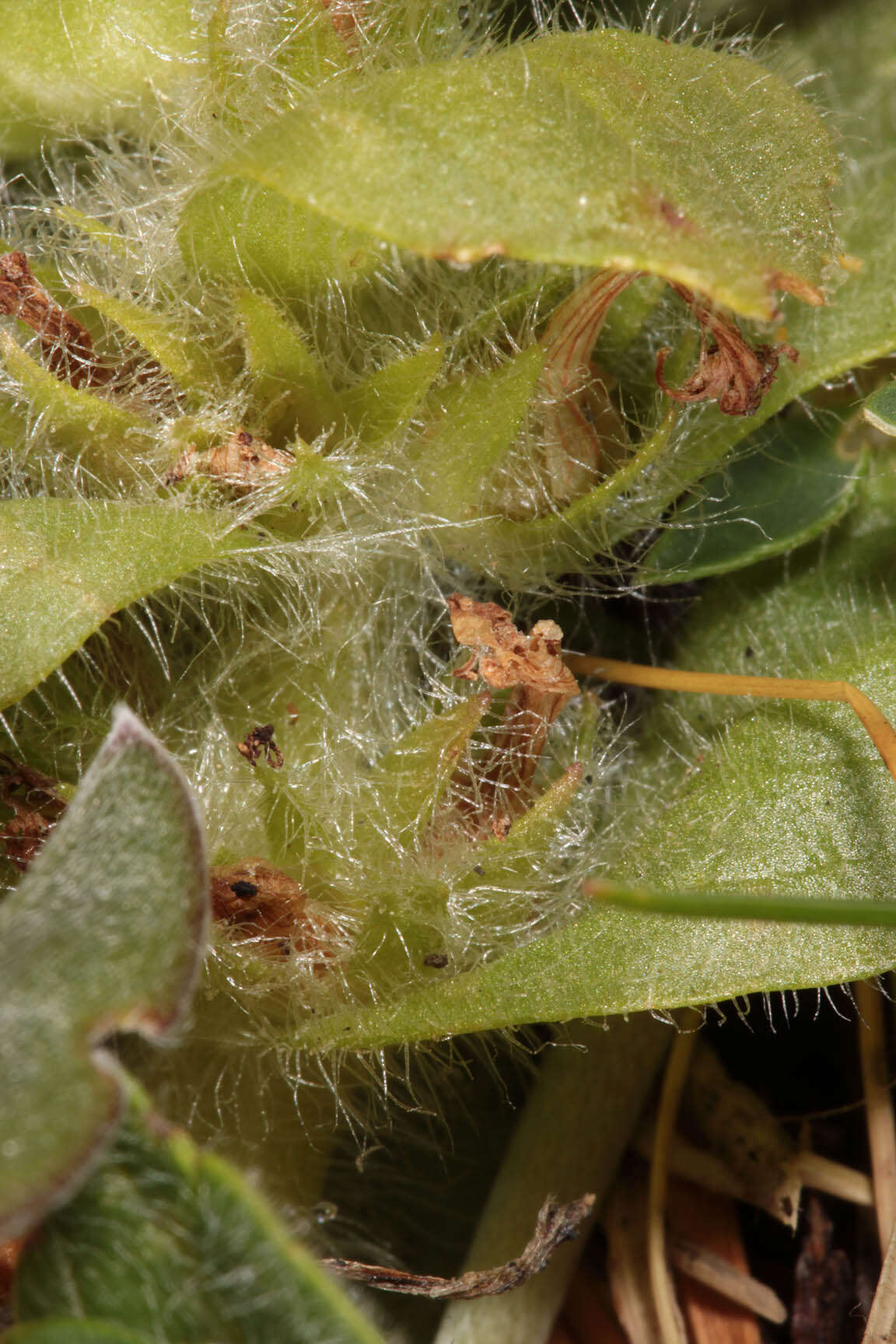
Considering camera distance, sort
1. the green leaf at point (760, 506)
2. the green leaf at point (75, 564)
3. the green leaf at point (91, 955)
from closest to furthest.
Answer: the green leaf at point (91, 955)
the green leaf at point (75, 564)
the green leaf at point (760, 506)

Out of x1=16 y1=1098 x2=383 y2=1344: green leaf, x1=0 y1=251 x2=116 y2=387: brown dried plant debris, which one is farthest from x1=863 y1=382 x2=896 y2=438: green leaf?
x1=16 y1=1098 x2=383 y2=1344: green leaf

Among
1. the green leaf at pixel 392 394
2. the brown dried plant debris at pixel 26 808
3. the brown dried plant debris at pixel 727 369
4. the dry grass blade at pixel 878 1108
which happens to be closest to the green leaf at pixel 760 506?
the brown dried plant debris at pixel 727 369

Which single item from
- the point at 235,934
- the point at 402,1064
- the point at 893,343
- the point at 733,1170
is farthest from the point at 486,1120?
the point at 893,343

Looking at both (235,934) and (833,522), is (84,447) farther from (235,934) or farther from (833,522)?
(833,522)

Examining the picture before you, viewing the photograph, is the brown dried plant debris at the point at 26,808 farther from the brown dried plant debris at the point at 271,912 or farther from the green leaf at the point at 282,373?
the green leaf at the point at 282,373

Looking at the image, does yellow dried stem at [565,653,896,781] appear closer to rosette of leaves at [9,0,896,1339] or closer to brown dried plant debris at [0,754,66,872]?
rosette of leaves at [9,0,896,1339]

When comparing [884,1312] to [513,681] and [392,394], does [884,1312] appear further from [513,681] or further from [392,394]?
[392,394]
